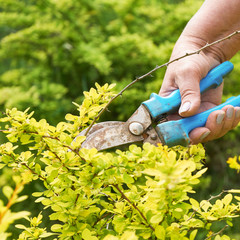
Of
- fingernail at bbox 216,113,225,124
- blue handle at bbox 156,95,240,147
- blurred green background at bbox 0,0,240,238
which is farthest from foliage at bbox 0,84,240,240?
blurred green background at bbox 0,0,240,238

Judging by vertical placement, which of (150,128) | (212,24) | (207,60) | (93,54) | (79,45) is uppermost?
(79,45)

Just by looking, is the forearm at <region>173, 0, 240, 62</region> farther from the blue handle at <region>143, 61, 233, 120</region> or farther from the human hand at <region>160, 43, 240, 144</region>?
the blue handle at <region>143, 61, 233, 120</region>

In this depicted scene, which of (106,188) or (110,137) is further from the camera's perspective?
(110,137)

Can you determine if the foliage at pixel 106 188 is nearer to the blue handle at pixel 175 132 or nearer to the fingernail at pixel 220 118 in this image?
the blue handle at pixel 175 132

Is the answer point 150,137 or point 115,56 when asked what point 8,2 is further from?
point 150,137

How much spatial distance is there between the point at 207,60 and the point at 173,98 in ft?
1.40

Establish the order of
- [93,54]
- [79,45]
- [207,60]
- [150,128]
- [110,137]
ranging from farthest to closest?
[79,45]
[93,54]
[207,60]
[150,128]
[110,137]

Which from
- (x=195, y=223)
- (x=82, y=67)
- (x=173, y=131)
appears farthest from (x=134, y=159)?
(x=82, y=67)

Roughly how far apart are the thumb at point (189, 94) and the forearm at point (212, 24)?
0.34 m

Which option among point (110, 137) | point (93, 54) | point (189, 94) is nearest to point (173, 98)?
point (189, 94)

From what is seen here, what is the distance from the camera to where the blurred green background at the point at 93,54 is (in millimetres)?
3395

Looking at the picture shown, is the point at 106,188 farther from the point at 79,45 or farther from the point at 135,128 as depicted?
the point at 79,45

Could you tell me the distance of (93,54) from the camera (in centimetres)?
336

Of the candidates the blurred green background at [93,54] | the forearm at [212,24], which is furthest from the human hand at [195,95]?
the blurred green background at [93,54]
